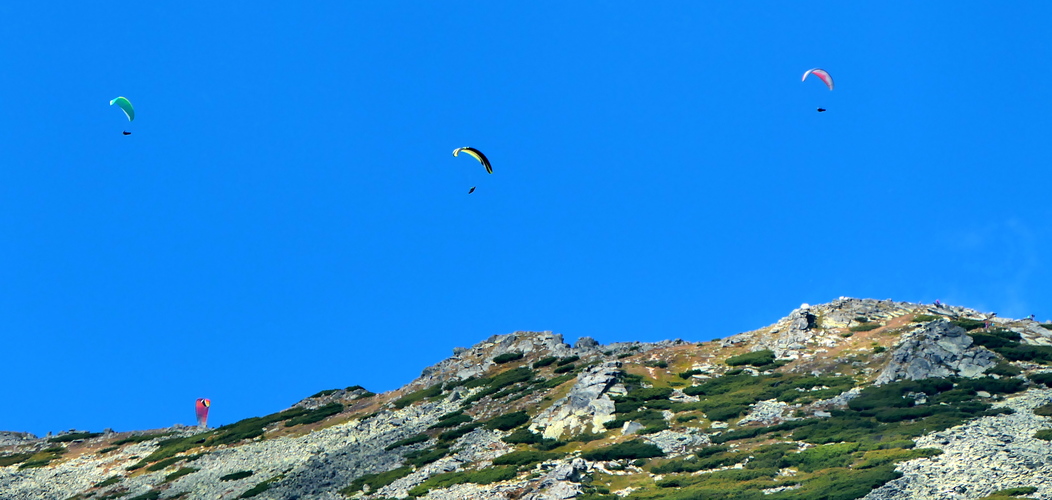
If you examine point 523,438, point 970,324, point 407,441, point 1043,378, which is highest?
point 970,324

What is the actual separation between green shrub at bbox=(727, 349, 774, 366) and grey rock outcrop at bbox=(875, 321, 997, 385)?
979 cm

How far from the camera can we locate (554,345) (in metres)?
95.4

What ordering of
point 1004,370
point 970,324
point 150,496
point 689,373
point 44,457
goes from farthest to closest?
1. point 44,457
2. point 689,373
3. point 970,324
4. point 150,496
5. point 1004,370

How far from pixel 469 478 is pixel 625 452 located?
924 cm

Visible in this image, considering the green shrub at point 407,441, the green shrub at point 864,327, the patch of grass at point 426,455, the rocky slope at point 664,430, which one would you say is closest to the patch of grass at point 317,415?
the rocky slope at point 664,430

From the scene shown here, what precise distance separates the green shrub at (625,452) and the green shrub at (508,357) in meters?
31.3

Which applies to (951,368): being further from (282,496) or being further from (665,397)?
(282,496)

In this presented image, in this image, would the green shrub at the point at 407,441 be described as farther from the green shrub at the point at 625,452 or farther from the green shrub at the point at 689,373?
the green shrub at the point at 689,373

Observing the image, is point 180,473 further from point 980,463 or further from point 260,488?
point 980,463

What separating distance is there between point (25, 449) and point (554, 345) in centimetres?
4704

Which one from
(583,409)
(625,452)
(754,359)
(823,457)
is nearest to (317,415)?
(583,409)

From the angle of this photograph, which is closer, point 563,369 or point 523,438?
point 523,438

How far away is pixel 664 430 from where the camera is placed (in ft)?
220

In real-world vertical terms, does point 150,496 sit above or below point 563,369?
below
